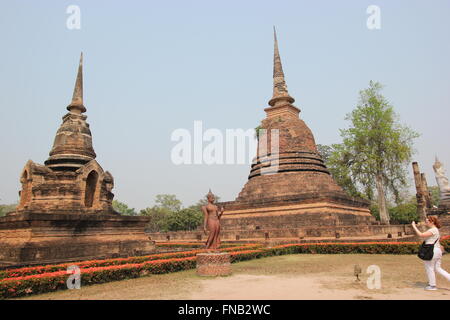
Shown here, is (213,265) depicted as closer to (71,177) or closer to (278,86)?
(71,177)

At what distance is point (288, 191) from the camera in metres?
24.8

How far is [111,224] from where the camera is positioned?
14.4 m

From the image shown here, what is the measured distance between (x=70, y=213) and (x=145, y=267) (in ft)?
19.0

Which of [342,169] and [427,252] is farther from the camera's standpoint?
[342,169]

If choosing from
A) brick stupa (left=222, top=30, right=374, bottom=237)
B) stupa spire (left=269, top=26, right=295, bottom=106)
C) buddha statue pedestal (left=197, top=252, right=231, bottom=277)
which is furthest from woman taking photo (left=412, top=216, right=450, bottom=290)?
stupa spire (left=269, top=26, right=295, bottom=106)

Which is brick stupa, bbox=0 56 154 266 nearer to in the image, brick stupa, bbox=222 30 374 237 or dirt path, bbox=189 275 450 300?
dirt path, bbox=189 275 450 300

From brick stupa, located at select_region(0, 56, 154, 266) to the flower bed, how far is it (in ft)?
9.47

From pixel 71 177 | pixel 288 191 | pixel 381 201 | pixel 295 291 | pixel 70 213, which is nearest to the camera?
pixel 295 291

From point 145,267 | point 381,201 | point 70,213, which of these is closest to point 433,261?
point 145,267

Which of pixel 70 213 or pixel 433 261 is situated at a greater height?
pixel 70 213

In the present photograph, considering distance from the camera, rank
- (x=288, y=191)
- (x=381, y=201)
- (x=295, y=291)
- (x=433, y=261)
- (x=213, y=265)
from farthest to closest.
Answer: (x=381, y=201) → (x=288, y=191) → (x=213, y=265) → (x=295, y=291) → (x=433, y=261)

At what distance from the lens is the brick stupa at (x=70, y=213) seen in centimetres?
1164

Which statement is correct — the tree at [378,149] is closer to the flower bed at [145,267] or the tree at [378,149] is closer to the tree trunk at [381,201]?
the tree trunk at [381,201]
